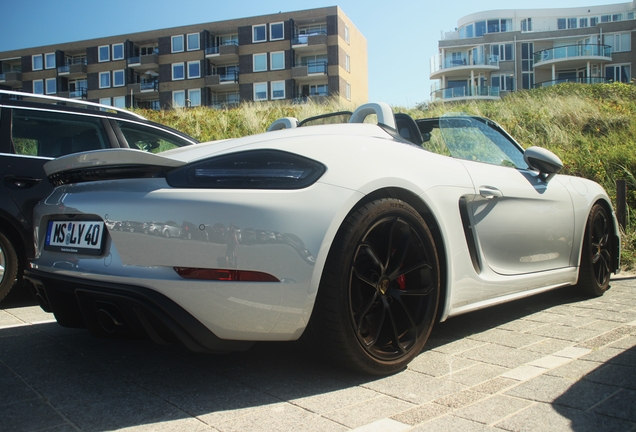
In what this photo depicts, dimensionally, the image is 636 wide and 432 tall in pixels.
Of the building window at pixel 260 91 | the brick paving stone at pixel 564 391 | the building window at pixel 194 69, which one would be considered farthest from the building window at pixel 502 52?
the brick paving stone at pixel 564 391

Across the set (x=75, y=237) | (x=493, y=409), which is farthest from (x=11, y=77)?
(x=493, y=409)

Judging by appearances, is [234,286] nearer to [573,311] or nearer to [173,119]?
[573,311]

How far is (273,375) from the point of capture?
2.40 metres

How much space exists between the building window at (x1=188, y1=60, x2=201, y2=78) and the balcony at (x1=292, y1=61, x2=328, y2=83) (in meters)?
10.1

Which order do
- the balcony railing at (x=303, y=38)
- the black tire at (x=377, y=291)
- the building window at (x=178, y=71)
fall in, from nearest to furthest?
the black tire at (x=377, y=291)
the balcony railing at (x=303, y=38)
the building window at (x=178, y=71)

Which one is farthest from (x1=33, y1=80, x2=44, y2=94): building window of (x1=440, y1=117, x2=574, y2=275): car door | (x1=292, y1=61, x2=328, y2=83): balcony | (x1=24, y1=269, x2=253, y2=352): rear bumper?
(x1=24, y1=269, x2=253, y2=352): rear bumper

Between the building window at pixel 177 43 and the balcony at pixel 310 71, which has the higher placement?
the building window at pixel 177 43

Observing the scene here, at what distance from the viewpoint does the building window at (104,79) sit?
57981mm

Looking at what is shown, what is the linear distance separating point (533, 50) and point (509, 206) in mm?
61891

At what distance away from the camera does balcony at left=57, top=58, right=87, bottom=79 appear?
58812 mm

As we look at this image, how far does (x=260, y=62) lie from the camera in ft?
172

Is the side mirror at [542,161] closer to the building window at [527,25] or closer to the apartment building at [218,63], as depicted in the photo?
the apartment building at [218,63]

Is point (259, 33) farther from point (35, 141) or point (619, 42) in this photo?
point (35, 141)

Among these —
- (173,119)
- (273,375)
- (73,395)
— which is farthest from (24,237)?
(173,119)
